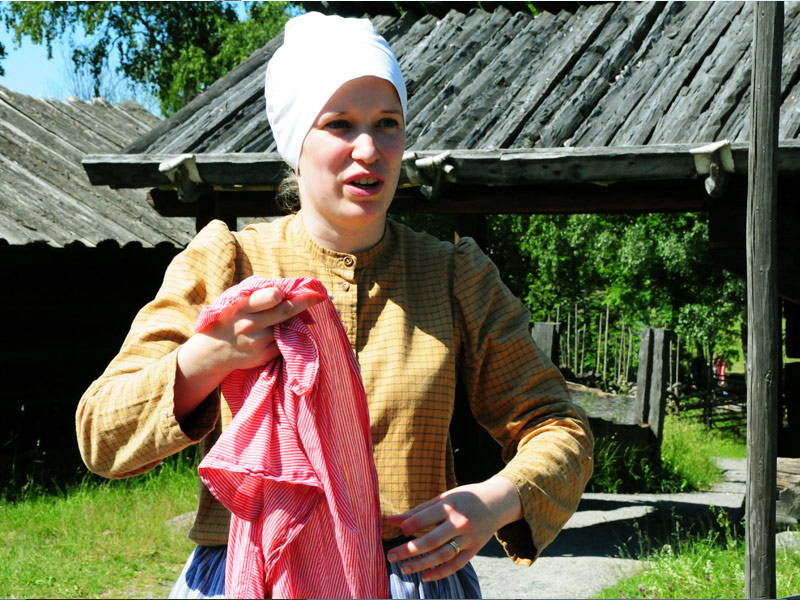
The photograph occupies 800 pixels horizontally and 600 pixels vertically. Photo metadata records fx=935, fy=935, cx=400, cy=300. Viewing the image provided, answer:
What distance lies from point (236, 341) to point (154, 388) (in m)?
0.16

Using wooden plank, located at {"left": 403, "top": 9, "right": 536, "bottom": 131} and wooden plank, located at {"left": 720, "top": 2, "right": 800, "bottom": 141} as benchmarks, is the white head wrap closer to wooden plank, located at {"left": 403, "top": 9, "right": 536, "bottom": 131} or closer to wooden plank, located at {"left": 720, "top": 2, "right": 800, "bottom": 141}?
wooden plank, located at {"left": 720, "top": 2, "right": 800, "bottom": 141}

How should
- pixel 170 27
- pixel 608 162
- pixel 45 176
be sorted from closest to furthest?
pixel 608 162, pixel 45 176, pixel 170 27

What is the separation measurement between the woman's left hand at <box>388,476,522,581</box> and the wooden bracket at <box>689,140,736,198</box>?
4.08 metres

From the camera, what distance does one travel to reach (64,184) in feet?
31.5

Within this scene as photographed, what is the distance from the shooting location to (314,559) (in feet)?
4.73

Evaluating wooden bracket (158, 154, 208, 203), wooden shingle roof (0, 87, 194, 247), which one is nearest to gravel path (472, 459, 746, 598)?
wooden bracket (158, 154, 208, 203)

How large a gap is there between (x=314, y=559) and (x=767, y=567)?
106 inches

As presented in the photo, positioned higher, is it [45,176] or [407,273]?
[45,176]

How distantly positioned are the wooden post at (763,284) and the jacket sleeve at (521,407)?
1.98 metres

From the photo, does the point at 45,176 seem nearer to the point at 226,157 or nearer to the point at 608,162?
the point at 226,157

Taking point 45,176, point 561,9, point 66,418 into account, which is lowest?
point 66,418

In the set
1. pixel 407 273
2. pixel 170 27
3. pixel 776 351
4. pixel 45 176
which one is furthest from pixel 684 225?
pixel 170 27

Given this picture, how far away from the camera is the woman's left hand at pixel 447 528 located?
1.45 metres

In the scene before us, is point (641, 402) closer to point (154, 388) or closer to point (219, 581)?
point (219, 581)
